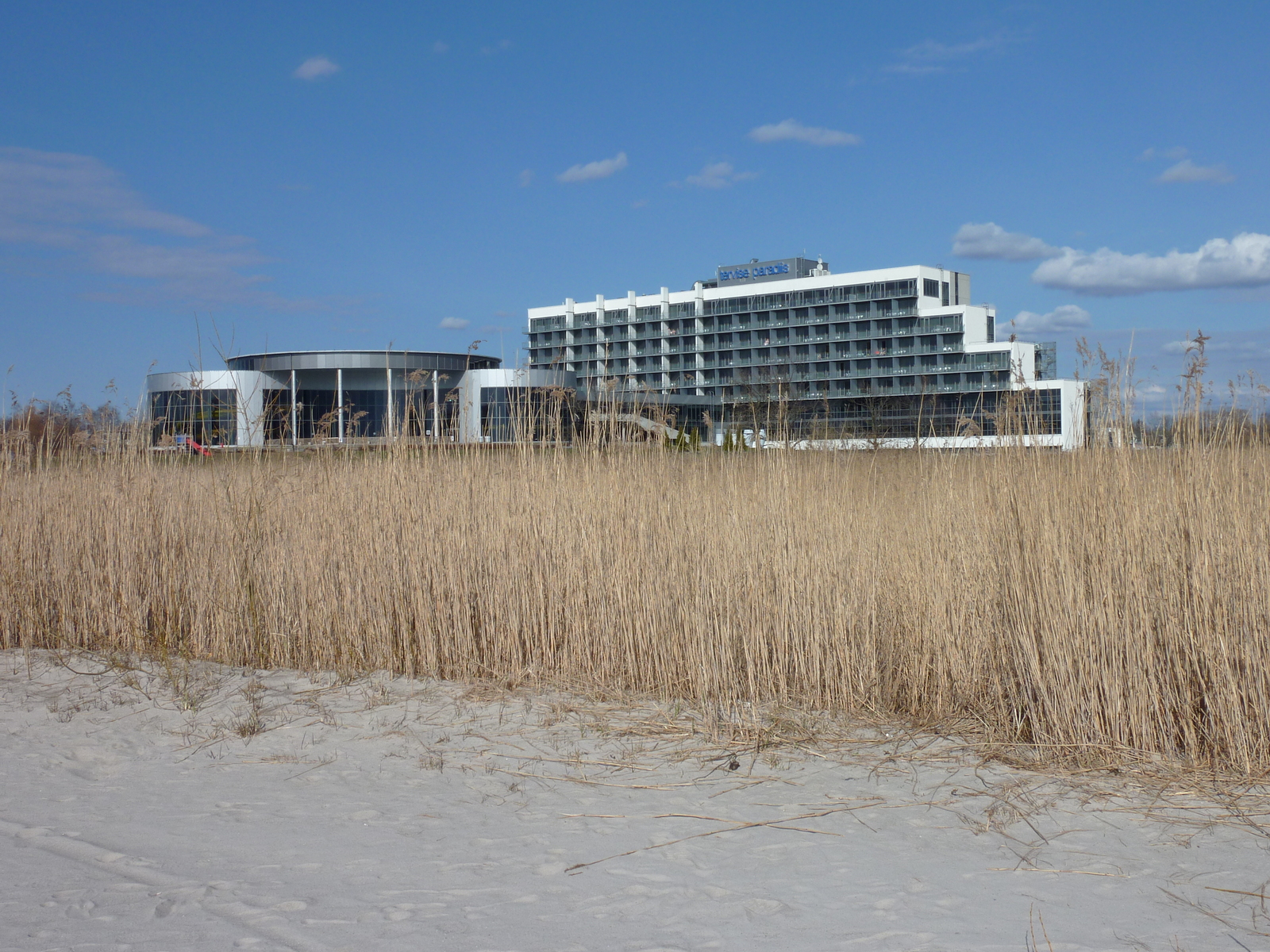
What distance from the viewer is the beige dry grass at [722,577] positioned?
3.19 metres

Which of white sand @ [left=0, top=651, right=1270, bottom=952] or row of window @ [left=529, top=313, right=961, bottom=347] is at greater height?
row of window @ [left=529, top=313, right=961, bottom=347]

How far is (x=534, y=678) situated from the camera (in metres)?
4.21

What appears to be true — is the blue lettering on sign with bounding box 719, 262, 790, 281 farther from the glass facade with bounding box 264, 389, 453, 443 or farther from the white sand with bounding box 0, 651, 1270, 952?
the white sand with bounding box 0, 651, 1270, 952

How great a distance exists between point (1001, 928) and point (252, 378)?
120 ft

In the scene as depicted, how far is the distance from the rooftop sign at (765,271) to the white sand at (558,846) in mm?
68582

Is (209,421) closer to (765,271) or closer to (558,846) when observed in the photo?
(558,846)

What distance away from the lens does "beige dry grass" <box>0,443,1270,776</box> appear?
10.5ft

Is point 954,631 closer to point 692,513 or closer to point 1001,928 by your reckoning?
point 692,513

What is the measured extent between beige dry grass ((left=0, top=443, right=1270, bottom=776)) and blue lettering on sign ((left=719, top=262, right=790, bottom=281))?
6858 cm

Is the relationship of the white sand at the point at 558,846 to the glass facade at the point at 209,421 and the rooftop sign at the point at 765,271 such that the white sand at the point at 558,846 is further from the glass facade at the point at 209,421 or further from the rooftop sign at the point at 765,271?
the rooftop sign at the point at 765,271

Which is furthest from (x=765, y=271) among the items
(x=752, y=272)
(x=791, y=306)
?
(x=791, y=306)

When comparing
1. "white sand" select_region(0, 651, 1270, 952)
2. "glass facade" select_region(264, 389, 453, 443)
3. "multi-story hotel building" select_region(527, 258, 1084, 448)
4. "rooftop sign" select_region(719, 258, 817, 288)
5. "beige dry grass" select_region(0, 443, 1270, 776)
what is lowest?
"white sand" select_region(0, 651, 1270, 952)

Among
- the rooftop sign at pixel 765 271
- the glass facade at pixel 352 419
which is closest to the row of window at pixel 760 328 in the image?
the rooftop sign at pixel 765 271

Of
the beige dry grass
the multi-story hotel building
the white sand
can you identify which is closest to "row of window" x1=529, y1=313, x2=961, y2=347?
the multi-story hotel building
